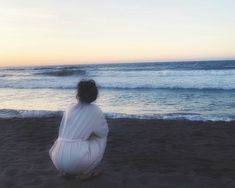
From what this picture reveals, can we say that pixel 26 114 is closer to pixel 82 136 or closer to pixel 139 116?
pixel 139 116

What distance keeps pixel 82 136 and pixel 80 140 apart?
5 cm

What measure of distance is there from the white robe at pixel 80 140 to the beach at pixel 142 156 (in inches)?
10.2

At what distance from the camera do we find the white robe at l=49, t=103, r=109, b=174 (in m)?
4.24

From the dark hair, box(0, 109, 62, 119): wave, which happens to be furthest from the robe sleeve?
box(0, 109, 62, 119): wave

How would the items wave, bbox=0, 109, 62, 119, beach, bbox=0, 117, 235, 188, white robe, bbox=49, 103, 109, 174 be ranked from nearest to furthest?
white robe, bbox=49, 103, 109, 174 < beach, bbox=0, 117, 235, 188 < wave, bbox=0, 109, 62, 119

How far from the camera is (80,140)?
4273mm

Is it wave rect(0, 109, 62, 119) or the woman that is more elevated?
the woman

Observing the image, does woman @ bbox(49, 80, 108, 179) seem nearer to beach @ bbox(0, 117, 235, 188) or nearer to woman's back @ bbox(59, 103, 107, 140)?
woman's back @ bbox(59, 103, 107, 140)

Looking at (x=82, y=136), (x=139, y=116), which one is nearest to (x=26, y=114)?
(x=139, y=116)

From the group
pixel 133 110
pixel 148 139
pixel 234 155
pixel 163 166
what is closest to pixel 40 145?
pixel 148 139

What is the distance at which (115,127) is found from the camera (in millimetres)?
8352

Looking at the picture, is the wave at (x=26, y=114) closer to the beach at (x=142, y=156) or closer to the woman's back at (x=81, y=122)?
the beach at (x=142, y=156)

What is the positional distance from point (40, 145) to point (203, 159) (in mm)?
2715

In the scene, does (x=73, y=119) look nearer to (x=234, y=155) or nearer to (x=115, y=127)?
(x=234, y=155)
